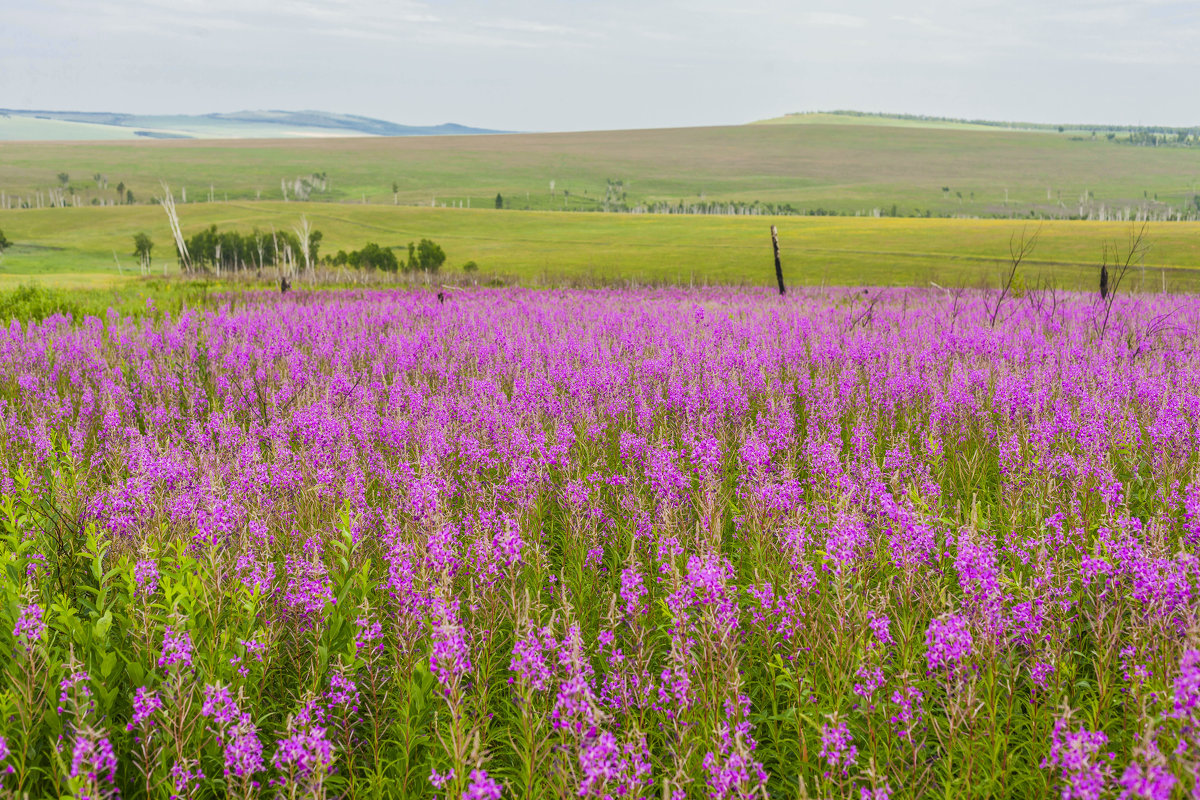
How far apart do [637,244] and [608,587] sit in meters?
63.4

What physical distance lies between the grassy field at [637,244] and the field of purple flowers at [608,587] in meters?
26.0

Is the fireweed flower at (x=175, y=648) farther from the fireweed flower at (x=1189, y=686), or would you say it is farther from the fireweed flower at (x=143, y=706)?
the fireweed flower at (x=1189, y=686)

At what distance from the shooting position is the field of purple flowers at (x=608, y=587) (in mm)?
2430

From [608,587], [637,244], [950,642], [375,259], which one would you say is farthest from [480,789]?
[637,244]

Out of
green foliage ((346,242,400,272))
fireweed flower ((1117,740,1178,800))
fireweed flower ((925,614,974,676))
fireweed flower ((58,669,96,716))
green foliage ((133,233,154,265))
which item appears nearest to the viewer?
fireweed flower ((1117,740,1178,800))

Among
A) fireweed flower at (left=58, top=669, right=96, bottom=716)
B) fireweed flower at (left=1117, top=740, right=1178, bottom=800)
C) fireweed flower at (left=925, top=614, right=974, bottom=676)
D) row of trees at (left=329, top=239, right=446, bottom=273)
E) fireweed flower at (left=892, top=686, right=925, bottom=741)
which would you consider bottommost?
fireweed flower at (left=892, top=686, right=925, bottom=741)

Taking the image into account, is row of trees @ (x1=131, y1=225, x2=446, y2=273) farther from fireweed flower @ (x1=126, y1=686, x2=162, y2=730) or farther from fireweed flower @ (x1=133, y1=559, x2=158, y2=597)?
fireweed flower @ (x1=126, y1=686, x2=162, y2=730)

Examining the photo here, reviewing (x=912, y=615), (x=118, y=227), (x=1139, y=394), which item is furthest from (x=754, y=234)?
(x=118, y=227)

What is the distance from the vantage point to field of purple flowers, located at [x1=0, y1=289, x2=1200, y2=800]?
243 centimetres

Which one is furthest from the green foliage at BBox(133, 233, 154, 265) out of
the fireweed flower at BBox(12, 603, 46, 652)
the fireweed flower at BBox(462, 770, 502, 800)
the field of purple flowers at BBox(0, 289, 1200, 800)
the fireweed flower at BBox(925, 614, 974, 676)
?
the fireweed flower at BBox(925, 614, 974, 676)

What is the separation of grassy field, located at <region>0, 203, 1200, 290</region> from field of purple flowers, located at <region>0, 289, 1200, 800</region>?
1026 inches

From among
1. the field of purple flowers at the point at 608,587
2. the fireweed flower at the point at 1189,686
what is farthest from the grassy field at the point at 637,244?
the fireweed flower at the point at 1189,686

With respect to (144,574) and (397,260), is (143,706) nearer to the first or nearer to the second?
(144,574)

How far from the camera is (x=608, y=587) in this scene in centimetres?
375
